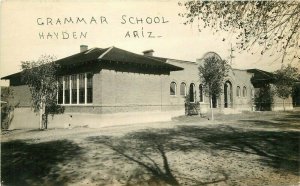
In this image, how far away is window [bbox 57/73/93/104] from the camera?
20.6 meters

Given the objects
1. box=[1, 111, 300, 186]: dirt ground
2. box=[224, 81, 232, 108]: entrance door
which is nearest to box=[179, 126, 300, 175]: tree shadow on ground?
box=[1, 111, 300, 186]: dirt ground

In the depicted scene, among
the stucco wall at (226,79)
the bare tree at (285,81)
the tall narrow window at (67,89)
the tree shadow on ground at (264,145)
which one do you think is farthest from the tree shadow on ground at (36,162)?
the bare tree at (285,81)

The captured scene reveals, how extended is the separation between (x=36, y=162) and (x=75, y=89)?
12881 millimetres

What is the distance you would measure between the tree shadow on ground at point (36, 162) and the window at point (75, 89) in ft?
25.4

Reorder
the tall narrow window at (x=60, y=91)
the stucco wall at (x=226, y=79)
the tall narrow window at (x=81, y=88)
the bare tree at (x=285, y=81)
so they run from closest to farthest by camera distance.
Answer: the tall narrow window at (x=81, y=88)
the tall narrow window at (x=60, y=91)
the stucco wall at (x=226, y=79)
the bare tree at (x=285, y=81)

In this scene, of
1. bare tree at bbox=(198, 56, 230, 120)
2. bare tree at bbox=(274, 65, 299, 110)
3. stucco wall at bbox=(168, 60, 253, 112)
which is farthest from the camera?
bare tree at bbox=(274, 65, 299, 110)

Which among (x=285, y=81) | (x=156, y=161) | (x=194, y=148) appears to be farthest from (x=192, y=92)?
(x=156, y=161)

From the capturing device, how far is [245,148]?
11.0 metres

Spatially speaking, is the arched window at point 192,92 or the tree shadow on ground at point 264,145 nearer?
the tree shadow on ground at point 264,145

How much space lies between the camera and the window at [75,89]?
20580 mm

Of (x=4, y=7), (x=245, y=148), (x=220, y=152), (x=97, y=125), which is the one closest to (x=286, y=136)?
(x=245, y=148)

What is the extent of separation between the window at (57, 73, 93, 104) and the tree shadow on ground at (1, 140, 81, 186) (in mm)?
7752

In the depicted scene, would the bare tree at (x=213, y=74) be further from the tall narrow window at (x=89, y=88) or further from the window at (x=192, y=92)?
the tall narrow window at (x=89, y=88)

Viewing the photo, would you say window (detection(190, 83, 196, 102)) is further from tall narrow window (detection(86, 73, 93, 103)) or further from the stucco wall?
tall narrow window (detection(86, 73, 93, 103))
